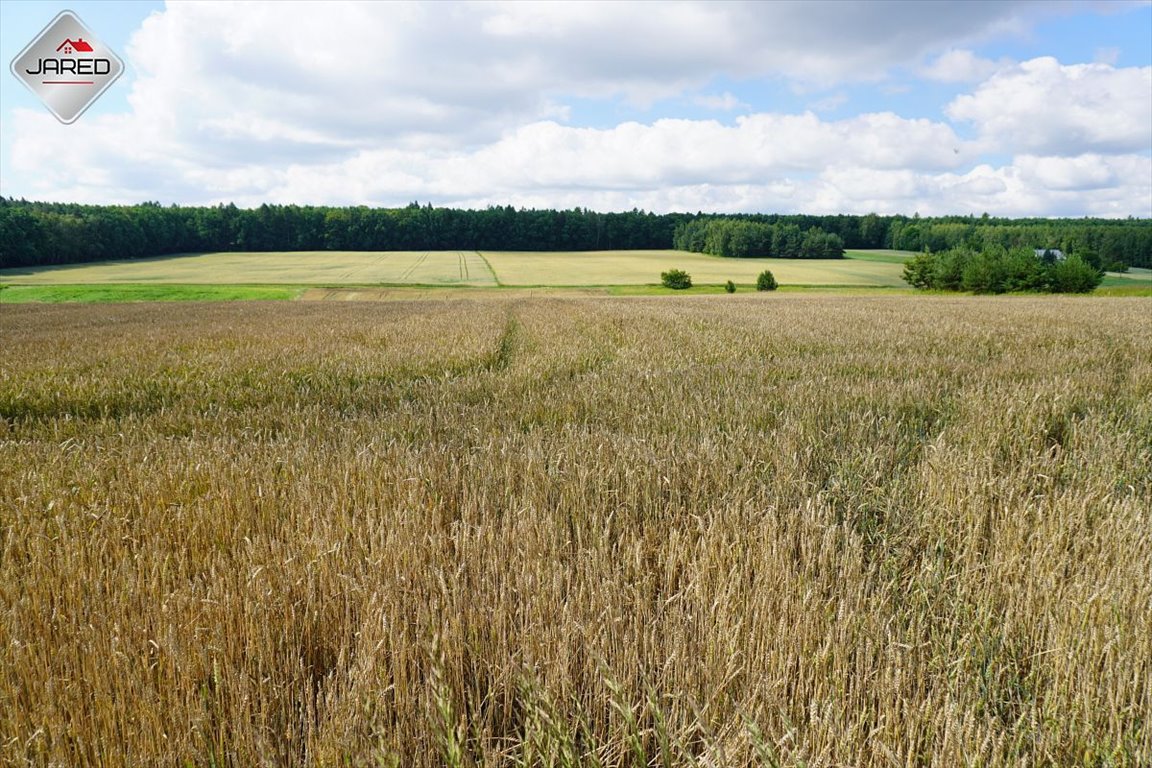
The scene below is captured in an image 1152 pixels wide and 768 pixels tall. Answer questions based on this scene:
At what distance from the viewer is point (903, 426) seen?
5.91 meters

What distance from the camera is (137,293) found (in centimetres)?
5594

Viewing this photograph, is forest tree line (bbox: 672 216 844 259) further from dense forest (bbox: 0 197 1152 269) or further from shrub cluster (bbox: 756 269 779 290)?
shrub cluster (bbox: 756 269 779 290)

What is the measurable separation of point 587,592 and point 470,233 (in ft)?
403

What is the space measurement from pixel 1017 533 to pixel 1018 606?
763 mm

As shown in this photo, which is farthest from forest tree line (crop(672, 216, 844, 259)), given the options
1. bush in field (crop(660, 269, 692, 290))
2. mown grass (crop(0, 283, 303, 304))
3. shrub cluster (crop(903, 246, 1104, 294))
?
Answer: mown grass (crop(0, 283, 303, 304))

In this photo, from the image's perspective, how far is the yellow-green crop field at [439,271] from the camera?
6931 centimetres

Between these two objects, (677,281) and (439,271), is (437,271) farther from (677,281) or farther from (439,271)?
(677,281)

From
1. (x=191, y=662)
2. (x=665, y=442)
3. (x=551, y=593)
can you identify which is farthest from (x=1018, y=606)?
(x=191, y=662)

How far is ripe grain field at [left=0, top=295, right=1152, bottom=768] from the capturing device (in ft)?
6.10

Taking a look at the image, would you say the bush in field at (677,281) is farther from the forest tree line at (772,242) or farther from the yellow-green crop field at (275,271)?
the forest tree line at (772,242)

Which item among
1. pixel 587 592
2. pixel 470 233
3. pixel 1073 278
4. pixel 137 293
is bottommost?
pixel 587 592

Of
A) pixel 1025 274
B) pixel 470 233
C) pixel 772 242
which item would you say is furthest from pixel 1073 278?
pixel 470 233

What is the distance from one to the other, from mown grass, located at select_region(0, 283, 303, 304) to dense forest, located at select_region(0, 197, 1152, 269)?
40.9 metres

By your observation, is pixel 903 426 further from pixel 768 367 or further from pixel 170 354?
pixel 170 354
